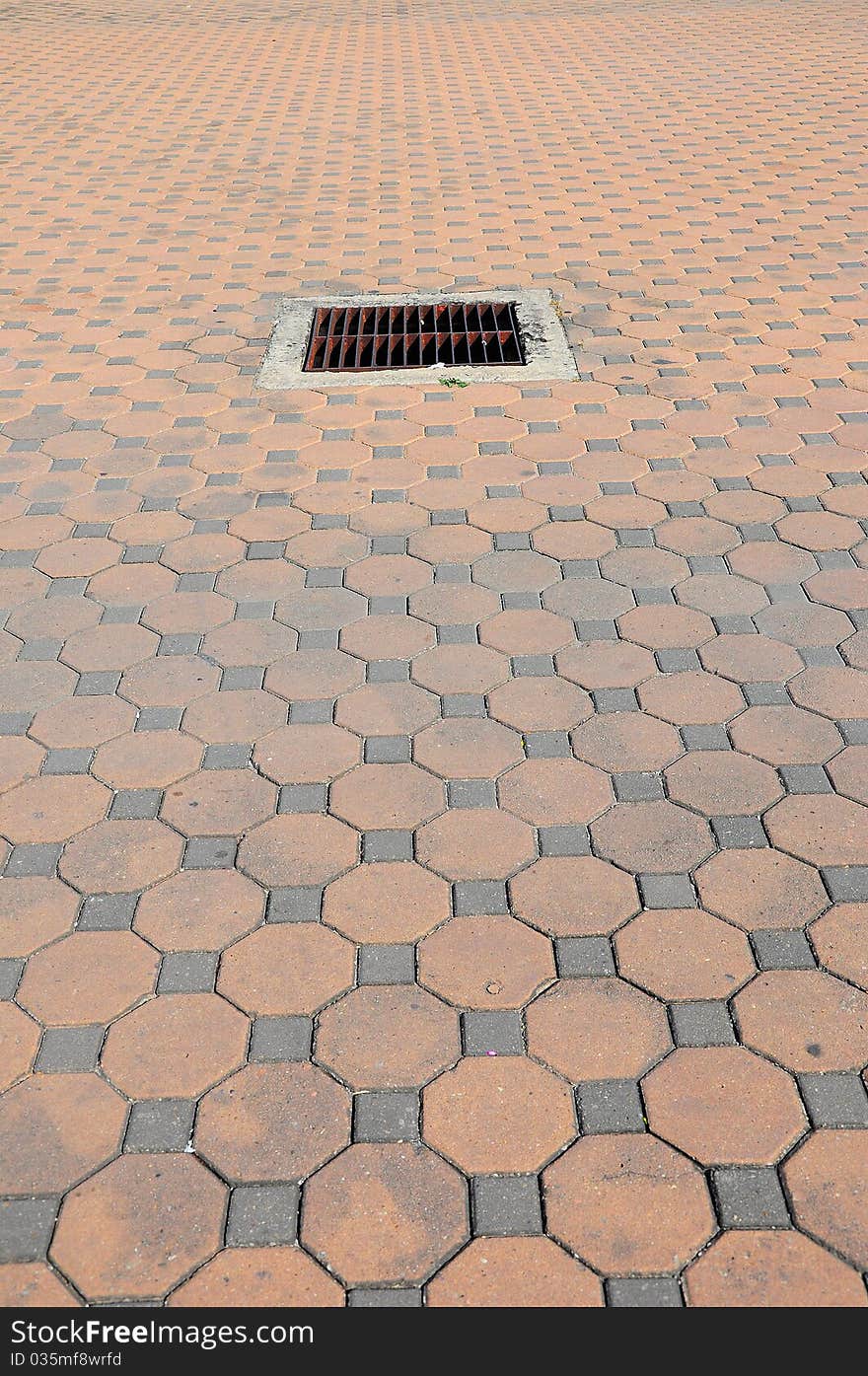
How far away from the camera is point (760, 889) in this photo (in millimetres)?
2961

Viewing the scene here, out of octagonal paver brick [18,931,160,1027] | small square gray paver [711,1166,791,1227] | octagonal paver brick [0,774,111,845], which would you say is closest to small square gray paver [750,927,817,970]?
small square gray paver [711,1166,791,1227]

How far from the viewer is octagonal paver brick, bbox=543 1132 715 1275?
221cm

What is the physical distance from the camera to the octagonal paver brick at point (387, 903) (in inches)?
114

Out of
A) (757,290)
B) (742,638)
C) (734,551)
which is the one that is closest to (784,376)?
(757,290)

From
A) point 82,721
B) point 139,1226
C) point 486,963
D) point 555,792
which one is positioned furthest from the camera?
point 82,721

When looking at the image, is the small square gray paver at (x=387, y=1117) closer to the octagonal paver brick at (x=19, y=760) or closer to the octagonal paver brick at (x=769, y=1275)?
the octagonal paver brick at (x=769, y=1275)

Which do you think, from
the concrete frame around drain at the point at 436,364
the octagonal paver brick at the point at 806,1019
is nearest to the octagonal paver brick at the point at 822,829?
the octagonal paver brick at the point at 806,1019

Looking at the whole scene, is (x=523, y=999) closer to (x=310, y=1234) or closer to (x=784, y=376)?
(x=310, y=1234)

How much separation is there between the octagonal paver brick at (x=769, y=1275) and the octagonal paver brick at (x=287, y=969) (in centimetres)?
99

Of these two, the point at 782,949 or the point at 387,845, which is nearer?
the point at 782,949

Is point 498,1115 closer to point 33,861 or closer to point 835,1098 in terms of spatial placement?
point 835,1098

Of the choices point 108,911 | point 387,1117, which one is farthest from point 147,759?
point 387,1117

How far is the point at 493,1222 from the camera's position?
227 centimetres

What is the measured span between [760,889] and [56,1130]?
5.71 feet
